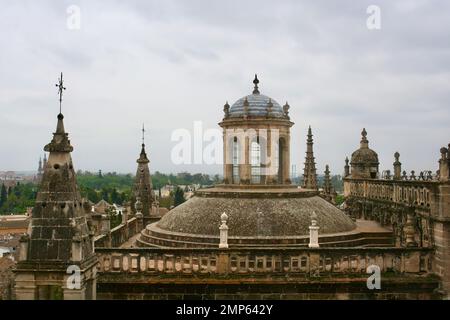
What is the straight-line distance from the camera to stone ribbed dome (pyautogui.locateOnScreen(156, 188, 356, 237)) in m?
19.3

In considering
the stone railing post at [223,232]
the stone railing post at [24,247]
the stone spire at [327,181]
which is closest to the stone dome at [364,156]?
the stone spire at [327,181]

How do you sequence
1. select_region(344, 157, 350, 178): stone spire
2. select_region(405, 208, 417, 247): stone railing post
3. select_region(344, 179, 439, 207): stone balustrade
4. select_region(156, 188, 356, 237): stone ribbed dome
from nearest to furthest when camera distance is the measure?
select_region(405, 208, 417, 247): stone railing post, select_region(344, 179, 439, 207): stone balustrade, select_region(156, 188, 356, 237): stone ribbed dome, select_region(344, 157, 350, 178): stone spire

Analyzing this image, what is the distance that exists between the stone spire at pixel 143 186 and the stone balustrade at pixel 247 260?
13.8 meters

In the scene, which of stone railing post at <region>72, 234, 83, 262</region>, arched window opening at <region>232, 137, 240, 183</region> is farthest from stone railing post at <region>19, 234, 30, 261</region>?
arched window opening at <region>232, 137, 240, 183</region>

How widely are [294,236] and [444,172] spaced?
5519 mm

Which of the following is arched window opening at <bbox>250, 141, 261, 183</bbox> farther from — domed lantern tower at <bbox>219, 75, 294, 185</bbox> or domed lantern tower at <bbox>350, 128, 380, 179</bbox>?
domed lantern tower at <bbox>350, 128, 380, 179</bbox>

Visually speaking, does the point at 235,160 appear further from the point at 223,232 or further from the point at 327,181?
the point at 327,181

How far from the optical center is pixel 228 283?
672 inches

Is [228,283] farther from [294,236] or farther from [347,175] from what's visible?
[347,175]

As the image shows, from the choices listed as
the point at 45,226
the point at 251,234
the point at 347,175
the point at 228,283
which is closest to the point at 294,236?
the point at 251,234

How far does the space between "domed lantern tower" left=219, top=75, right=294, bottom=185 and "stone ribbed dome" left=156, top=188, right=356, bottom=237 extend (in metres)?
1.47

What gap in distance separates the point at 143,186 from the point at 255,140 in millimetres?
12479

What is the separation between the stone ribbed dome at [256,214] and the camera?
63.4ft

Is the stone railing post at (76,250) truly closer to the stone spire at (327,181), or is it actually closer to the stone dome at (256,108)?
the stone dome at (256,108)
